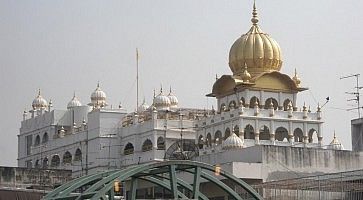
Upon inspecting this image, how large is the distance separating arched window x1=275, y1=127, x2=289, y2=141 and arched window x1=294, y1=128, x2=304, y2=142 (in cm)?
64

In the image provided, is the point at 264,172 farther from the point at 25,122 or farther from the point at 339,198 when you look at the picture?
the point at 25,122

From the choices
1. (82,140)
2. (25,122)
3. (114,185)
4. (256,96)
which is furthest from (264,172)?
(25,122)

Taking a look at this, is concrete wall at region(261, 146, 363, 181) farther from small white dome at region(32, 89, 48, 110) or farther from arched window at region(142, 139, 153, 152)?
small white dome at region(32, 89, 48, 110)

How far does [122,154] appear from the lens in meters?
67.1

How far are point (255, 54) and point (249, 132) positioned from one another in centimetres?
533

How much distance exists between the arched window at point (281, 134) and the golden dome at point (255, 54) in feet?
12.9

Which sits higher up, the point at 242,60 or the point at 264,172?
the point at 242,60

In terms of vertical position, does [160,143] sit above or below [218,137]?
below

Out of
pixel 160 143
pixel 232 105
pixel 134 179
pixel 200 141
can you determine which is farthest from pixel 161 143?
pixel 134 179

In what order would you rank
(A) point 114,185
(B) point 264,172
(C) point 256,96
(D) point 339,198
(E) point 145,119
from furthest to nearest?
(E) point 145,119, (C) point 256,96, (B) point 264,172, (D) point 339,198, (A) point 114,185

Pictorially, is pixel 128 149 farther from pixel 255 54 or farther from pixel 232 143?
pixel 232 143

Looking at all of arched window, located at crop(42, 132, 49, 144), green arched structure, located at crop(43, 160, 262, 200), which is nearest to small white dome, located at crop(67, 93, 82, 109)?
arched window, located at crop(42, 132, 49, 144)

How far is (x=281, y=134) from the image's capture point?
63625mm

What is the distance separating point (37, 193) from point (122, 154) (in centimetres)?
2620
